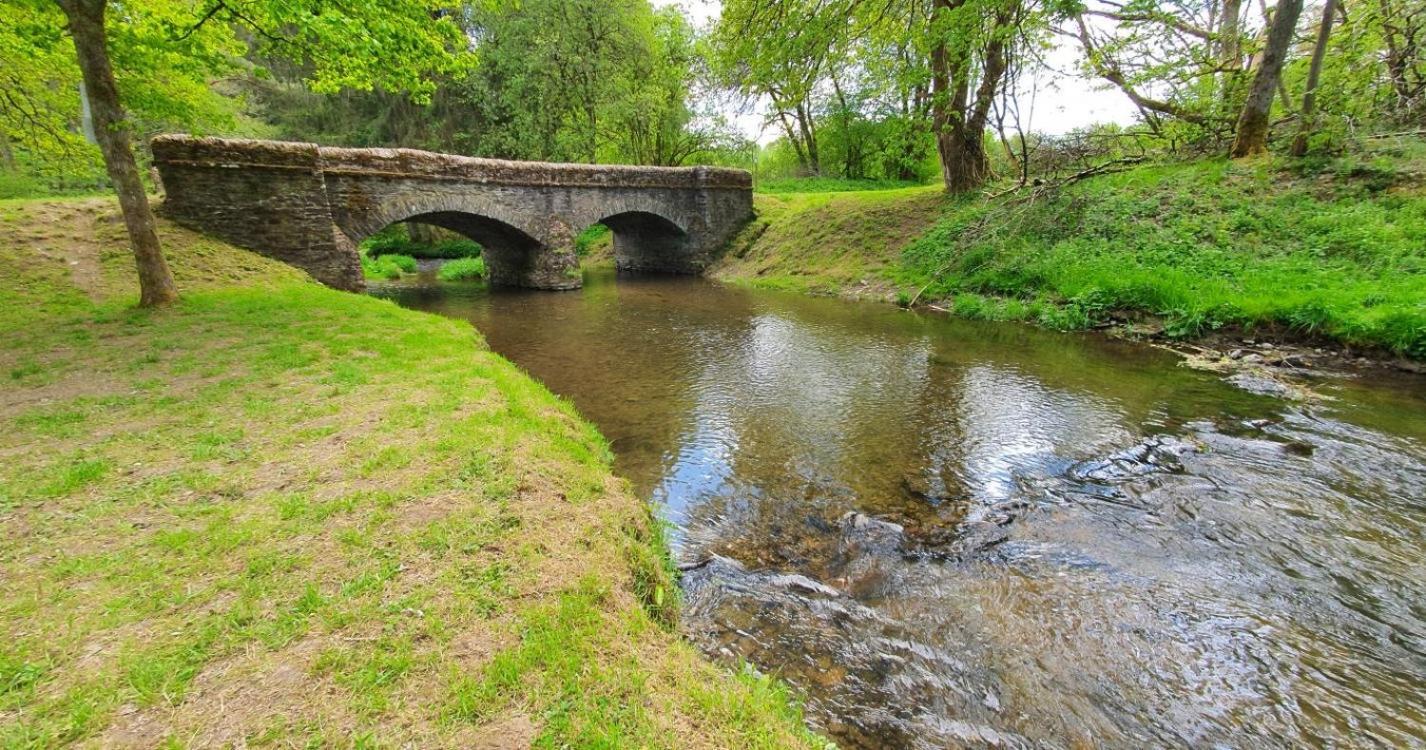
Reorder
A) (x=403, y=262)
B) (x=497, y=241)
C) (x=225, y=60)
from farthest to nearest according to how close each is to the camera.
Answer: (x=403, y=262) → (x=497, y=241) → (x=225, y=60)

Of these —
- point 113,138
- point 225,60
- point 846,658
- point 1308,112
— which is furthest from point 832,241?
point 846,658

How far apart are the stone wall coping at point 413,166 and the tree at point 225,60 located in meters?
2.40

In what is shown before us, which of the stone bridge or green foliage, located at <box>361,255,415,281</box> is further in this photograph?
green foliage, located at <box>361,255,415,281</box>

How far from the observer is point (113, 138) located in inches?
297

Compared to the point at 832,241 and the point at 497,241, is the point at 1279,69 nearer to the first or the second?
the point at 832,241

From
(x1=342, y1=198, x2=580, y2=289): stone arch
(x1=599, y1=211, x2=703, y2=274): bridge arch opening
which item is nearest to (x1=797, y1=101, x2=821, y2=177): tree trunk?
(x1=599, y1=211, x2=703, y2=274): bridge arch opening

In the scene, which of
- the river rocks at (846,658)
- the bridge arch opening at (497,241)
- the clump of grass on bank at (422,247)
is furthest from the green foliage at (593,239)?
the river rocks at (846,658)

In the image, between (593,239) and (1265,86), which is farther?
(593,239)

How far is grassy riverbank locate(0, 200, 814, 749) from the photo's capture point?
202cm

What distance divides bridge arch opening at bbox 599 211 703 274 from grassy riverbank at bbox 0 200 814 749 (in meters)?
16.3

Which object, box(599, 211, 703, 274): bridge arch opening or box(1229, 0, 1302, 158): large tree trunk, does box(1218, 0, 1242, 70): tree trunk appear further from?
box(599, 211, 703, 274): bridge arch opening

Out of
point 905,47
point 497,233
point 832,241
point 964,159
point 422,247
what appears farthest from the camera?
point 422,247

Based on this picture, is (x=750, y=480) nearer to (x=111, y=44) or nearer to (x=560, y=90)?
(x=111, y=44)

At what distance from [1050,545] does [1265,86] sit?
40.4 ft
